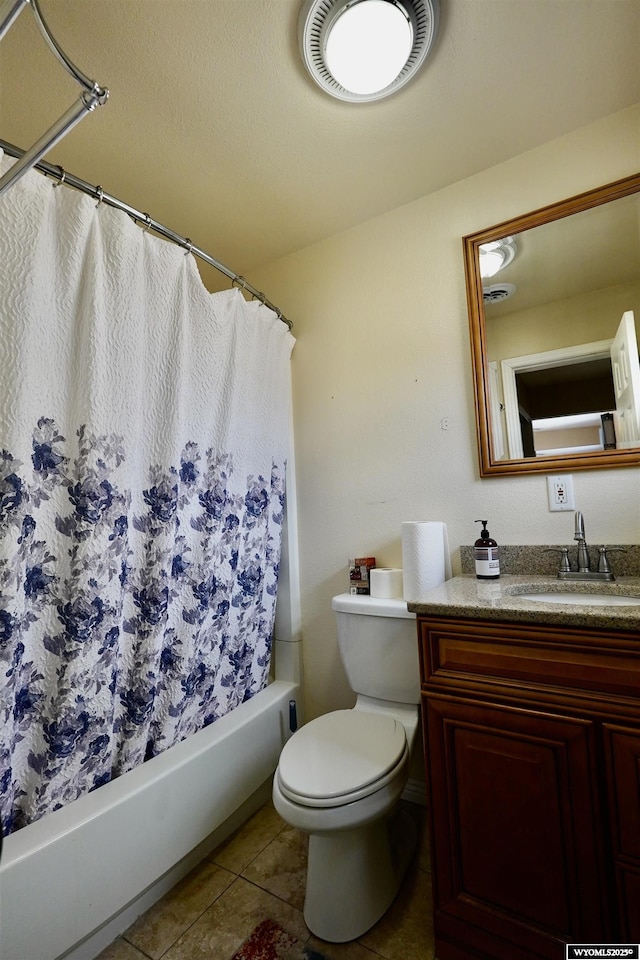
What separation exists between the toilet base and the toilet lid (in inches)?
5.2

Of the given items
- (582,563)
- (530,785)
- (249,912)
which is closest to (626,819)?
(530,785)

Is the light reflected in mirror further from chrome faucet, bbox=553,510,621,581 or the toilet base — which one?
the toilet base

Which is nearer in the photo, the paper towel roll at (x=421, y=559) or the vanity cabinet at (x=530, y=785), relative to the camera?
the vanity cabinet at (x=530, y=785)

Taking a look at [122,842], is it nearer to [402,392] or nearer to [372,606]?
[372,606]

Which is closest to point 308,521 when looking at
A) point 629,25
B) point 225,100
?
point 225,100

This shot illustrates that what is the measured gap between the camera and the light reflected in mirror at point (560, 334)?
4.35 ft

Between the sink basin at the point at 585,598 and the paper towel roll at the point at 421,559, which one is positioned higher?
the paper towel roll at the point at 421,559

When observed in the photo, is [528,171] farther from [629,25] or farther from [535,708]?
[535,708]

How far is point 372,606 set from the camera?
143 centimetres

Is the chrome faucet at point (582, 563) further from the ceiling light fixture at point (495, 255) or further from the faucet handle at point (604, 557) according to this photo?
the ceiling light fixture at point (495, 255)

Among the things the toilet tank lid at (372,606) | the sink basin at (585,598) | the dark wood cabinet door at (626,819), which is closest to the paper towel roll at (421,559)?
the toilet tank lid at (372,606)

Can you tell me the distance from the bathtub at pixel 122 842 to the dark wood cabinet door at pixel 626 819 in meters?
1.07

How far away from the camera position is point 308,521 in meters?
1.89

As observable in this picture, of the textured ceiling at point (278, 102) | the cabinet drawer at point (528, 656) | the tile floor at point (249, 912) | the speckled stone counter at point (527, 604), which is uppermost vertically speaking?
the textured ceiling at point (278, 102)
